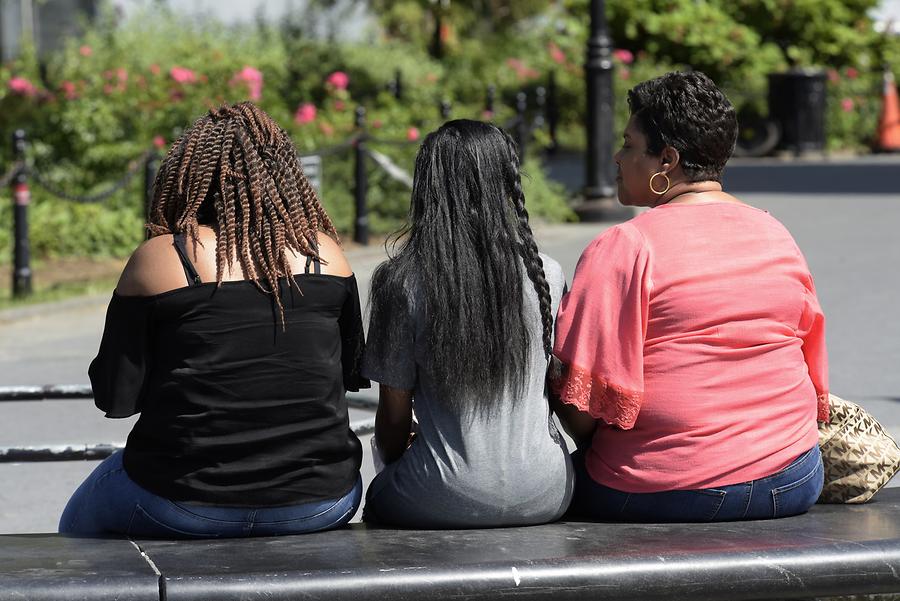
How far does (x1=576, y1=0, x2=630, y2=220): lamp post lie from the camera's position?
1459 centimetres

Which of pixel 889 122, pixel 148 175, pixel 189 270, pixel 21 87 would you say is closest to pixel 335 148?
pixel 148 175

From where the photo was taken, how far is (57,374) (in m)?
8.12

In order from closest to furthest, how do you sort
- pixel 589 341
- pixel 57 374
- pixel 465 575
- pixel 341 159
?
pixel 465 575 → pixel 589 341 → pixel 57 374 → pixel 341 159

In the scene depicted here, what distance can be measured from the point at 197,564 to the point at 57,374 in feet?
16.9

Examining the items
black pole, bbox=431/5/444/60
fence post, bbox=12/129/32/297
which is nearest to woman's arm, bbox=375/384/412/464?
fence post, bbox=12/129/32/297

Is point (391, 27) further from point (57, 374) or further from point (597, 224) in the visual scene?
point (57, 374)

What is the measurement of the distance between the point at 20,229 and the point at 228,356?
7.39 metres

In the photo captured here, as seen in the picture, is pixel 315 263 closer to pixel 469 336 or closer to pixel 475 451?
pixel 469 336

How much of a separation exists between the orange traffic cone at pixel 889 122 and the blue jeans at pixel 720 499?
20.8 m

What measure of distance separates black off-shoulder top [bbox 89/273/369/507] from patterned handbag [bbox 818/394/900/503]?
1312 mm

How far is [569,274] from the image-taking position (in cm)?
1091

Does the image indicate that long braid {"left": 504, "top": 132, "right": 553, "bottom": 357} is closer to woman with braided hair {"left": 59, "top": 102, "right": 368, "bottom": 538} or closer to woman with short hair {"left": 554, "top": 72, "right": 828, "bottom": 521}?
woman with short hair {"left": 554, "top": 72, "right": 828, "bottom": 521}

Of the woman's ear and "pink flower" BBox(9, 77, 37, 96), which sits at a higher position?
the woman's ear

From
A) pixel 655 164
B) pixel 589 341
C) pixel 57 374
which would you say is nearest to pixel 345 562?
pixel 589 341
